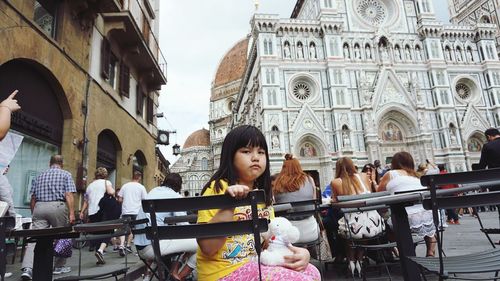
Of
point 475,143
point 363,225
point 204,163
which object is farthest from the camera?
point 204,163

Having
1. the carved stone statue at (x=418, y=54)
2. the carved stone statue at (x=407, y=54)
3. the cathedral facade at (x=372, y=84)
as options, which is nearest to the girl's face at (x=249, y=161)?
the cathedral facade at (x=372, y=84)

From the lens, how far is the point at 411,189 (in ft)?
14.4

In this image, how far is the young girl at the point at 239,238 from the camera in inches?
68.2

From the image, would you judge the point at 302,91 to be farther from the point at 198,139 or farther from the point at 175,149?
the point at 198,139

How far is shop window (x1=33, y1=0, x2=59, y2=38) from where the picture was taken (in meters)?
7.32

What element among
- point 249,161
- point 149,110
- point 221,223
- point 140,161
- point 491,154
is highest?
point 149,110

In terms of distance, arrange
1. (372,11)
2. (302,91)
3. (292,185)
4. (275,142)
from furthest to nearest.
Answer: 1. (372,11)
2. (302,91)
3. (275,142)
4. (292,185)

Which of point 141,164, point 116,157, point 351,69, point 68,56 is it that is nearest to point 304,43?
point 351,69

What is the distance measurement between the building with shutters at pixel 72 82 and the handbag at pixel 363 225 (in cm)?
638

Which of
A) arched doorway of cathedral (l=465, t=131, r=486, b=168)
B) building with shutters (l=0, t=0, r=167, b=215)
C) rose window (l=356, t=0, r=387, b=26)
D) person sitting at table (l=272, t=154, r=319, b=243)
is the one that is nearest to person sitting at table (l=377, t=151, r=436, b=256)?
person sitting at table (l=272, t=154, r=319, b=243)

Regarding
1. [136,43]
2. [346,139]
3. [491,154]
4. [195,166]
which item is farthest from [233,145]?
[195,166]

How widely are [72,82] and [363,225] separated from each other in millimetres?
7657

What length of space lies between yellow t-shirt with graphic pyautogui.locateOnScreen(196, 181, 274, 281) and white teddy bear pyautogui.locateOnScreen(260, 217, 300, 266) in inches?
5.7

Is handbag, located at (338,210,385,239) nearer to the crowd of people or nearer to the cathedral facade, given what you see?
the crowd of people
